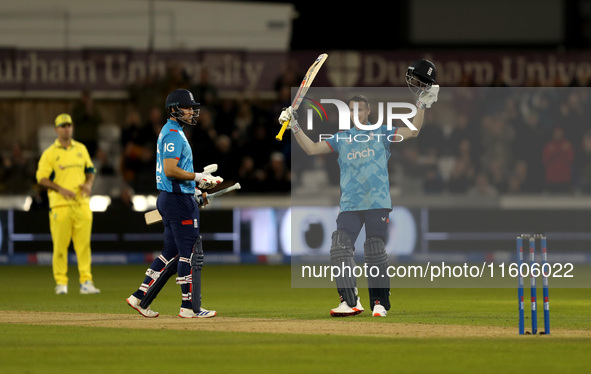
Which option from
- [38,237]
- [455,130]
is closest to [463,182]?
[455,130]

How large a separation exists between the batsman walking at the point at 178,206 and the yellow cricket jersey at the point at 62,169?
4056mm

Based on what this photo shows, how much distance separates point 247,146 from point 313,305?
33.2 feet

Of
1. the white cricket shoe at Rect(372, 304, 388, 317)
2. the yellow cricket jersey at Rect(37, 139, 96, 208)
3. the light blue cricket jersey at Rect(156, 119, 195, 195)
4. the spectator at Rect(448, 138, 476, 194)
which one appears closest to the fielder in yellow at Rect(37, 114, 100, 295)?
the yellow cricket jersey at Rect(37, 139, 96, 208)

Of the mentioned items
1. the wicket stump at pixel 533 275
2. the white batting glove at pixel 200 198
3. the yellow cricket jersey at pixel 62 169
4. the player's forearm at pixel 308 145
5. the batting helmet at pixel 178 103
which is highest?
the batting helmet at pixel 178 103

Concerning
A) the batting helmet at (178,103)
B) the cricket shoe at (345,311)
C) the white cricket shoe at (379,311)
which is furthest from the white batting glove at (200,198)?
the white cricket shoe at (379,311)

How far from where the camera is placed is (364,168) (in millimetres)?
12805

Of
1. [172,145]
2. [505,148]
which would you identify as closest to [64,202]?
[172,145]

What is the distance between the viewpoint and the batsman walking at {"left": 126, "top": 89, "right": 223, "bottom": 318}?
39.8ft

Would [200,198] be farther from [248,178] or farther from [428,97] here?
[248,178]

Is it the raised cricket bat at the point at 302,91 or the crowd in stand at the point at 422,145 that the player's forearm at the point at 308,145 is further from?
the crowd in stand at the point at 422,145

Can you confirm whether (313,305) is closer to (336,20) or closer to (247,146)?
(247,146)

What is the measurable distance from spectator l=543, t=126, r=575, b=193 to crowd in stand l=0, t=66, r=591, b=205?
2cm

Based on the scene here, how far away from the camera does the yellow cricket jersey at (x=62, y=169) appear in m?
16.2

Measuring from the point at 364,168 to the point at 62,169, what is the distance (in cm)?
518
